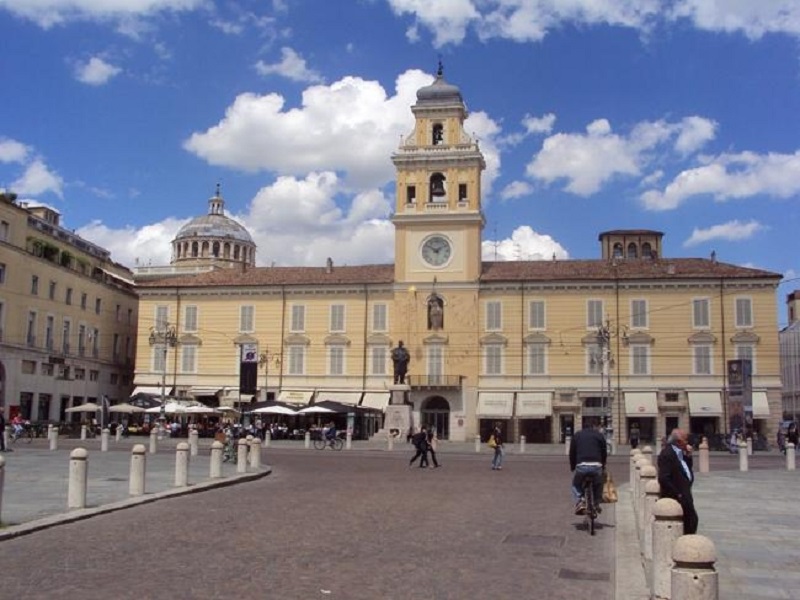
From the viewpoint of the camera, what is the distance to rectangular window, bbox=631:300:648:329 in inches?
2218

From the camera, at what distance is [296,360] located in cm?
6000

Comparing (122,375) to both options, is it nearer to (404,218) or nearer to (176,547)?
(404,218)

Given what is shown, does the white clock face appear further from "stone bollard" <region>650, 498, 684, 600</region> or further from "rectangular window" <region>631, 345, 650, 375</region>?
"stone bollard" <region>650, 498, 684, 600</region>

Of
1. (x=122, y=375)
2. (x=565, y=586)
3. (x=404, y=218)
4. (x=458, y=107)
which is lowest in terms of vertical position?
(x=565, y=586)

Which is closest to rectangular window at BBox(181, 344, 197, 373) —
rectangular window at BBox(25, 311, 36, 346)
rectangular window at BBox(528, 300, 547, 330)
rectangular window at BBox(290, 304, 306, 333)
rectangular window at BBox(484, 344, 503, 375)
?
rectangular window at BBox(290, 304, 306, 333)

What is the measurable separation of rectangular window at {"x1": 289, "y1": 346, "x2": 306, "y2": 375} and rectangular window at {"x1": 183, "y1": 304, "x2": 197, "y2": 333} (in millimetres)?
6998

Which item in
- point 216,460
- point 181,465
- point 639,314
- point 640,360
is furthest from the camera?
point 639,314

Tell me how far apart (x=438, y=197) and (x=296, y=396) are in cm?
1614

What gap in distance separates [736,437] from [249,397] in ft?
97.8

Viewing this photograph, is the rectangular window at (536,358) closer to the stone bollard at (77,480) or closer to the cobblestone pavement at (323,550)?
the cobblestone pavement at (323,550)

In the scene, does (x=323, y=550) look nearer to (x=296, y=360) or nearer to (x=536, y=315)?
(x=536, y=315)

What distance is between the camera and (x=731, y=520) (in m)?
14.4

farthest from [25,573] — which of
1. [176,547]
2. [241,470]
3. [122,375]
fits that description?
[122,375]

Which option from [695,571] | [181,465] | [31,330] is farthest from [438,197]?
[695,571]
